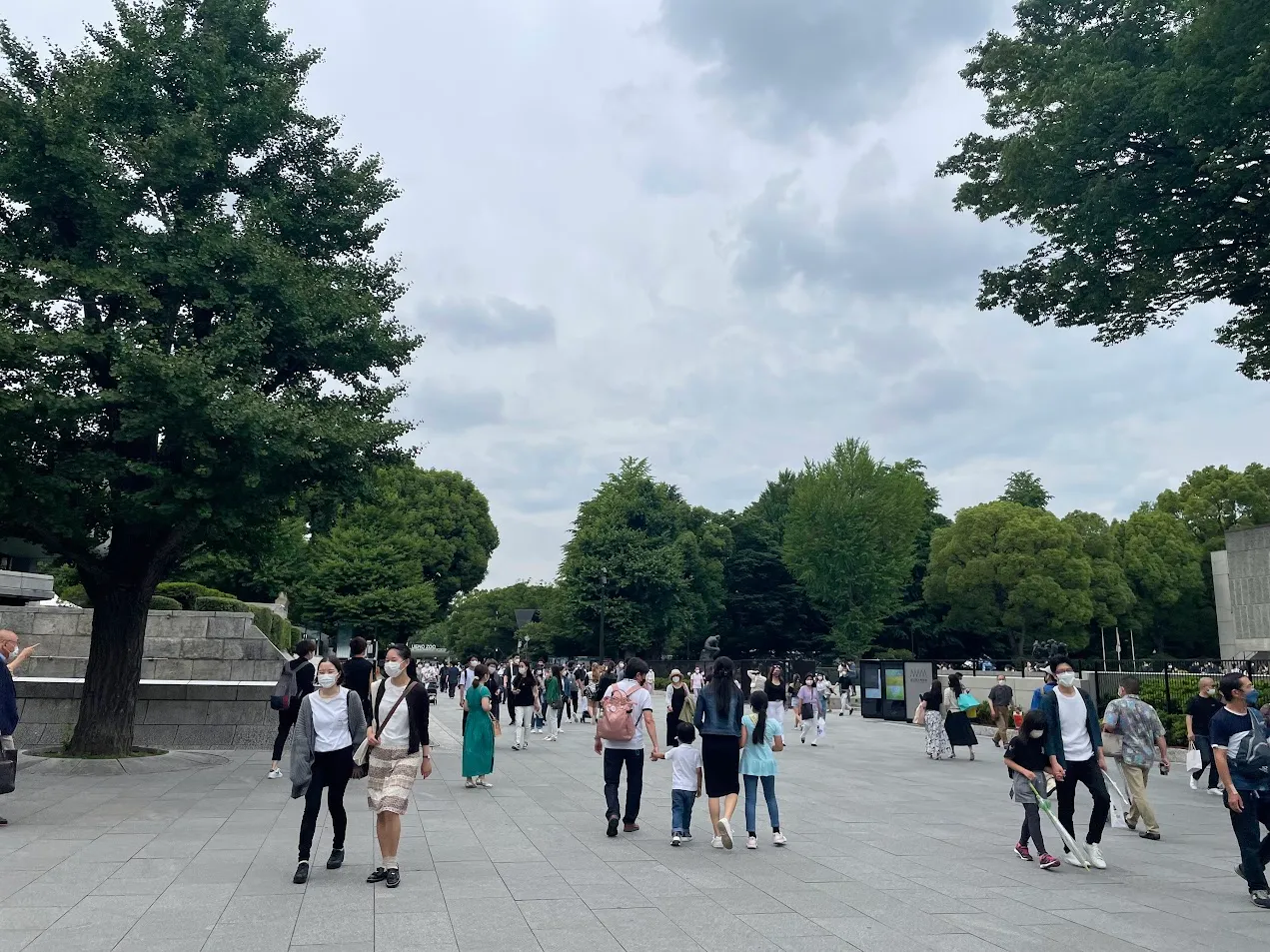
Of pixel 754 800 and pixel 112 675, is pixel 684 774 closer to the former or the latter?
pixel 754 800

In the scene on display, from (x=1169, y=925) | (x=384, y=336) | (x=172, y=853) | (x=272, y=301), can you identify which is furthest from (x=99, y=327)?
(x=1169, y=925)

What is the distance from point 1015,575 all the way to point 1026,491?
26.3 meters

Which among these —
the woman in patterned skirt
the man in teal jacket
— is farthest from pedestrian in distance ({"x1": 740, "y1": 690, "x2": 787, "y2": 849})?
the woman in patterned skirt

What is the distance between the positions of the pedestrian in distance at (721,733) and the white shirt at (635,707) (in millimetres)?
705

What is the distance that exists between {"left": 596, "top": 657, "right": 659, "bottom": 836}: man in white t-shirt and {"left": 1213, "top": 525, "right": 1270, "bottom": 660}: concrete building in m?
37.2

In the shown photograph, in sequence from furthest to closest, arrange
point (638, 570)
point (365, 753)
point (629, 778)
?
point (638, 570) < point (629, 778) < point (365, 753)

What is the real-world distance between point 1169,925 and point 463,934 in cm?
457

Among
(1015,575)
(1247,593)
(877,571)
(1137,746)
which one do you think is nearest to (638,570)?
(877,571)

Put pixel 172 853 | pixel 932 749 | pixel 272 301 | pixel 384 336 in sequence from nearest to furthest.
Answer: pixel 172 853, pixel 272 301, pixel 384 336, pixel 932 749

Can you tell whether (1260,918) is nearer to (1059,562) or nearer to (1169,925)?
(1169,925)

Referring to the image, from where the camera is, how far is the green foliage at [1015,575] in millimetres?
58438

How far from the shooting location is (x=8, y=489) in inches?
492

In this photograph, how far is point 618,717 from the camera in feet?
29.9

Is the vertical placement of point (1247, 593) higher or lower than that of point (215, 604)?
higher
